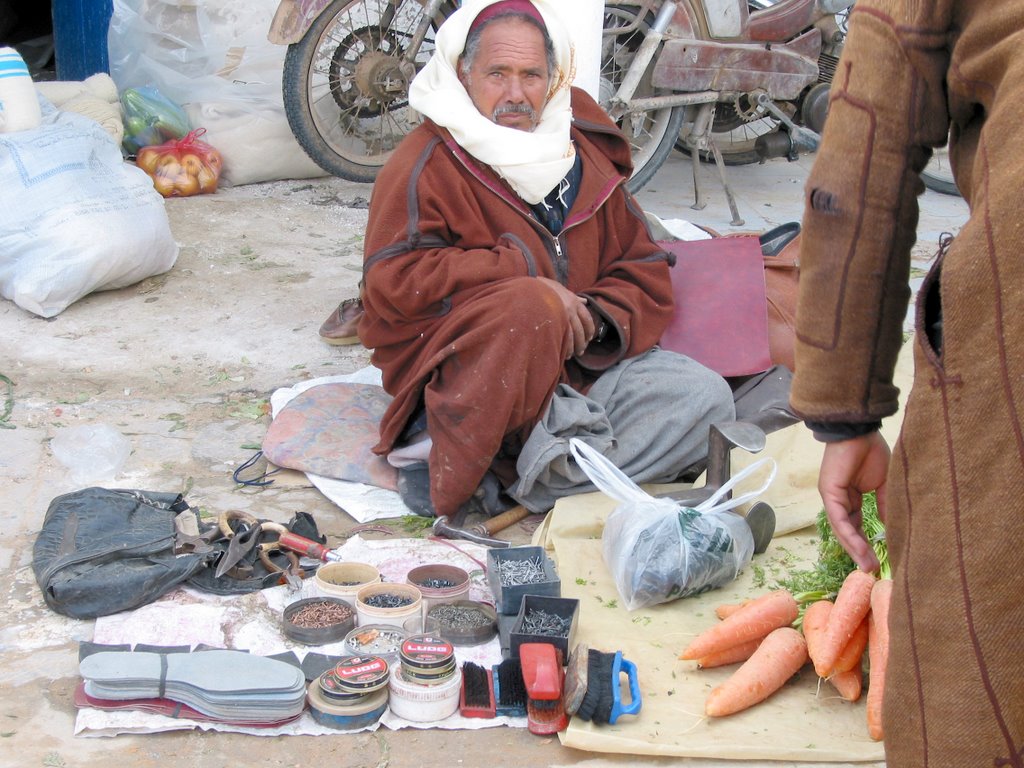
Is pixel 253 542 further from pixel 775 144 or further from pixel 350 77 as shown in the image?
pixel 775 144

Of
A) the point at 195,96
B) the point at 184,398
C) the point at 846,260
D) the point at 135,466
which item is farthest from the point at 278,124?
the point at 846,260

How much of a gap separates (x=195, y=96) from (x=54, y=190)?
6.66 ft

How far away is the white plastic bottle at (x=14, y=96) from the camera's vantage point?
14.9 feet

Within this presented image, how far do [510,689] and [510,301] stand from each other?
42.9 inches

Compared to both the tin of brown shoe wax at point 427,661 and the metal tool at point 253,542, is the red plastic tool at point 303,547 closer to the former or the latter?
the metal tool at point 253,542

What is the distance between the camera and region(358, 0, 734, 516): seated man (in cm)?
305

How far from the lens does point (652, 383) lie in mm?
3268

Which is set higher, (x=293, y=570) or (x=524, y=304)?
(x=524, y=304)

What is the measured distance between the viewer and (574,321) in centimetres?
314

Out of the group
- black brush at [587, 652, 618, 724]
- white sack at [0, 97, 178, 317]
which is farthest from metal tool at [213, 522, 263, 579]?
white sack at [0, 97, 178, 317]

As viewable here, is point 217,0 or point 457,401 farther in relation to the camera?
point 217,0

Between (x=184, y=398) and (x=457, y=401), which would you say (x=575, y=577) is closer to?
(x=457, y=401)

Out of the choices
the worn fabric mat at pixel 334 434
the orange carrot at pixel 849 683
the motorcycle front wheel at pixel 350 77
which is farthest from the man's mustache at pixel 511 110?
the motorcycle front wheel at pixel 350 77

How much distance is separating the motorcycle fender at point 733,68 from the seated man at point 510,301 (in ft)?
7.74
